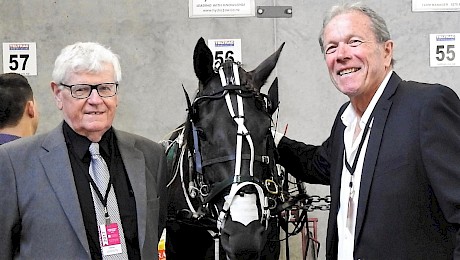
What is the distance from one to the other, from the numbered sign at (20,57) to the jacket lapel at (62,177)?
3.07 m

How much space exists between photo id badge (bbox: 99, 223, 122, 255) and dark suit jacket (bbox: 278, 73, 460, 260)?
84cm

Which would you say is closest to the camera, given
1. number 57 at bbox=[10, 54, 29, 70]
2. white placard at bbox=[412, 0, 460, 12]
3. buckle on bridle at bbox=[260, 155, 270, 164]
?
buckle on bridle at bbox=[260, 155, 270, 164]

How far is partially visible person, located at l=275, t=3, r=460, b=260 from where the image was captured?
1974 mm

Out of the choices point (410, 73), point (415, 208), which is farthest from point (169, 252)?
point (410, 73)

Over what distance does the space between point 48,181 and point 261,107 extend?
1.20 m

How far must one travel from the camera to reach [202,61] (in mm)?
3002

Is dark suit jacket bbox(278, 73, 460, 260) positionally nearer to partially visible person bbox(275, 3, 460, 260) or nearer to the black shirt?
partially visible person bbox(275, 3, 460, 260)

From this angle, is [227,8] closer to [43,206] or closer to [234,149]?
[234,149]

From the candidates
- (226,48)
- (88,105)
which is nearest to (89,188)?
(88,105)

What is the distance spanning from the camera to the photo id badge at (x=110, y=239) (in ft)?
6.66

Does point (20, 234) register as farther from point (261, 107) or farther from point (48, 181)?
point (261, 107)

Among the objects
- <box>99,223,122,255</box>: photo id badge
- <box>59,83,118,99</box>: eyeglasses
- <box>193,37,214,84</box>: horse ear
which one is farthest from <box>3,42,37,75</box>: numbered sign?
<box>99,223,122,255</box>: photo id badge

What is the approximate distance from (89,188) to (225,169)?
794 mm

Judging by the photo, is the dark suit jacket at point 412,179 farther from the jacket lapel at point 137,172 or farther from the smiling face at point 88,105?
the smiling face at point 88,105
